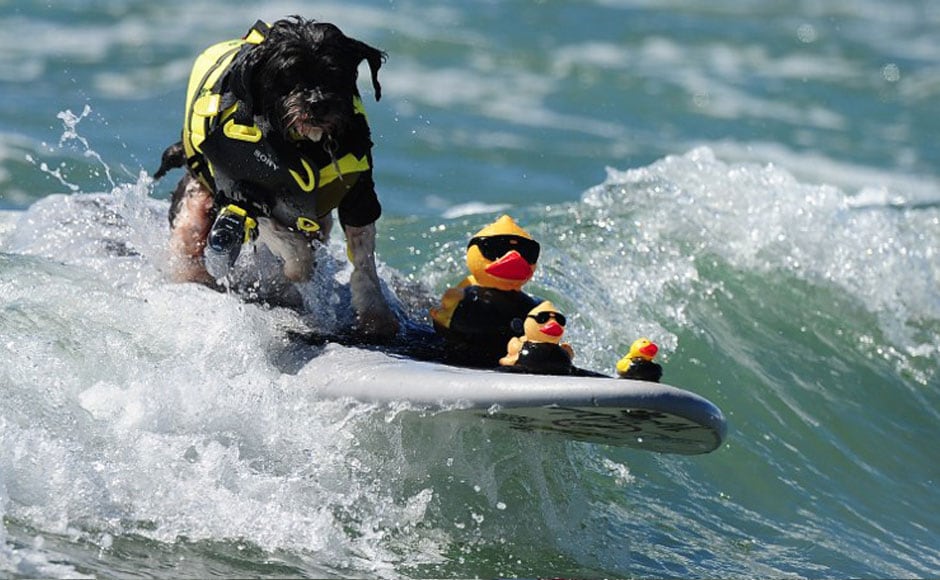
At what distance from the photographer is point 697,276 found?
29.0 ft

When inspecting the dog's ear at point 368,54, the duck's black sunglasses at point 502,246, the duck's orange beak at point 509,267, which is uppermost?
the dog's ear at point 368,54

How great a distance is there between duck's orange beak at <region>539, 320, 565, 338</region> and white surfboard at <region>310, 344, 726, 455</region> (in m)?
0.27

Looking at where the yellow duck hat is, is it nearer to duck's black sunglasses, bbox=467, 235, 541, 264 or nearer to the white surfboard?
duck's black sunglasses, bbox=467, 235, 541, 264

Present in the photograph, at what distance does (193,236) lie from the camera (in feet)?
20.0

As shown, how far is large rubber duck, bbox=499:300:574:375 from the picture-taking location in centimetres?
519

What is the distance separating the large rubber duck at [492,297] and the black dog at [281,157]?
0.44 meters

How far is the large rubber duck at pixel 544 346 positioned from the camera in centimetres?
519

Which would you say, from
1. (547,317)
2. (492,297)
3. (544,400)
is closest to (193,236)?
(492,297)

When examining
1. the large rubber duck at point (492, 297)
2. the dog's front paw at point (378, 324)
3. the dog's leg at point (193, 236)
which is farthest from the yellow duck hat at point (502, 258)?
the dog's leg at point (193, 236)

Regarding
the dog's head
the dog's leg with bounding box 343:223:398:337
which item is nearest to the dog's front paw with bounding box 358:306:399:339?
the dog's leg with bounding box 343:223:398:337

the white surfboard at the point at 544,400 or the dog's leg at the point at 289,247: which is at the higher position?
the dog's leg at the point at 289,247

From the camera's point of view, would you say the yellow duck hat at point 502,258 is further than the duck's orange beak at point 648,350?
Yes

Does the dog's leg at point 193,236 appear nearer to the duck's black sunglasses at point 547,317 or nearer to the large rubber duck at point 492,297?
the large rubber duck at point 492,297

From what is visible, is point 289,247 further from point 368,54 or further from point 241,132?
point 368,54
